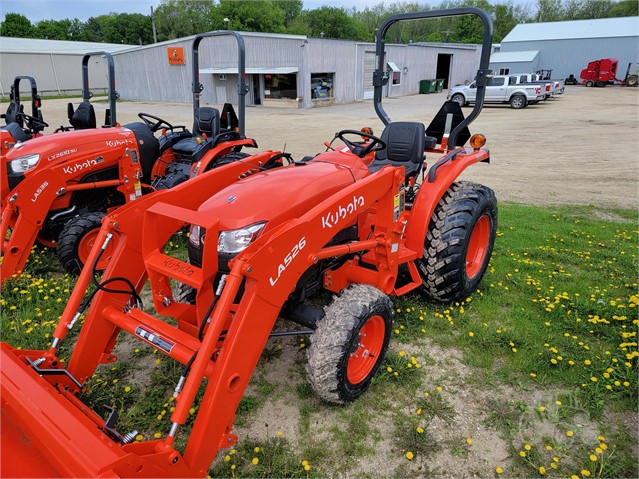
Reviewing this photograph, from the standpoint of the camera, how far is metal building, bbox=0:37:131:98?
33812 mm

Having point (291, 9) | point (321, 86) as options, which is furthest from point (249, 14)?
point (321, 86)

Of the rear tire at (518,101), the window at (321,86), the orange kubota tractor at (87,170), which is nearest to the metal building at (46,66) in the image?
the window at (321,86)

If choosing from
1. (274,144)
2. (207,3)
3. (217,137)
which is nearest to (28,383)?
(217,137)

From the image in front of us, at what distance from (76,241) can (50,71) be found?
38775 millimetres

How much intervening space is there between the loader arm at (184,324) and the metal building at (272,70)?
22090 millimetres

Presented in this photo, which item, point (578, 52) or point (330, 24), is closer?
point (578, 52)

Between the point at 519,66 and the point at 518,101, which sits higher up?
the point at 519,66

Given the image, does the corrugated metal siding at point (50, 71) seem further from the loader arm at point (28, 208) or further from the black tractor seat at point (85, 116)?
the loader arm at point (28, 208)

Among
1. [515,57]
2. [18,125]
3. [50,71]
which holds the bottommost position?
[18,125]

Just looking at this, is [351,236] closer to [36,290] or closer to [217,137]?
[36,290]

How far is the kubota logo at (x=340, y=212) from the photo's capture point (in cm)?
256

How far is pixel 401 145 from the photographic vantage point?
156 inches

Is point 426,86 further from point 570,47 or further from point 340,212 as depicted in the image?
point 340,212

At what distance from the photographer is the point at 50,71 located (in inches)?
1409
